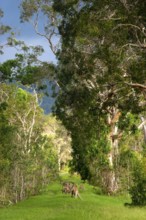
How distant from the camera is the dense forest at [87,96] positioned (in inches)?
826

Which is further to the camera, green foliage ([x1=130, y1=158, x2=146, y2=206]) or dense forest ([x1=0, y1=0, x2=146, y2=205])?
green foliage ([x1=130, y1=158, x2=146, y2=206])

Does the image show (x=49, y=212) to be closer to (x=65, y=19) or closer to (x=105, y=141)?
(x=65, y=19)

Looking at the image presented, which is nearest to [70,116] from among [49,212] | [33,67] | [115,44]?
[33,67]

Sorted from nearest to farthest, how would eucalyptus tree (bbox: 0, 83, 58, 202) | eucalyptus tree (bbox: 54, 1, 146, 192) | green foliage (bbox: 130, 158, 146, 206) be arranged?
1. eucalyptus tree (bbox: 54, 1, 146, 192)
2. green foliage (bbox: 130, 158, 146, 206)
3. eucalyptus tree (bbox: 0, 83, 58, 202)

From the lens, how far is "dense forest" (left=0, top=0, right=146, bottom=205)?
21.0 metres

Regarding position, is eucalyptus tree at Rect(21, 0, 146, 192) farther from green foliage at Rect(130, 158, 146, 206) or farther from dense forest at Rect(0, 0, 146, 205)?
green foliage at Rect(130, 158, 146, 206)

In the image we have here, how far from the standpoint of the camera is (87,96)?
25.5m

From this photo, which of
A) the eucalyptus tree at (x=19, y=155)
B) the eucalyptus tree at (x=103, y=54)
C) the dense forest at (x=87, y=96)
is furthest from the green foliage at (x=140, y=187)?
the eucalyptus tree at (x=19, y=155)

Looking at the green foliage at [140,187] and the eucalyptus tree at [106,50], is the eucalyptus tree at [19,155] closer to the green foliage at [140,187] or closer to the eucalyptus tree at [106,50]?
the green foliage at [140,187]

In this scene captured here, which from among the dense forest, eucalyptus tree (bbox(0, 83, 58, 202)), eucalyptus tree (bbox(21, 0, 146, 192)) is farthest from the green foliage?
eucalyptus tree (bbox(0, 83, 58, 202))

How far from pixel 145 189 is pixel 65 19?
12985 mm

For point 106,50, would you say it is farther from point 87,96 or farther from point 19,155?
point 19,155

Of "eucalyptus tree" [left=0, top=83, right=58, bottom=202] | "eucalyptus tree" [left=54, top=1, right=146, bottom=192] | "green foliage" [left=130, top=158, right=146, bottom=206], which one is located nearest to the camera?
"eucalyptus tree" [left=54, top=1, right=146, bottom=192]

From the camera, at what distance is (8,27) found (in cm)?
3550
